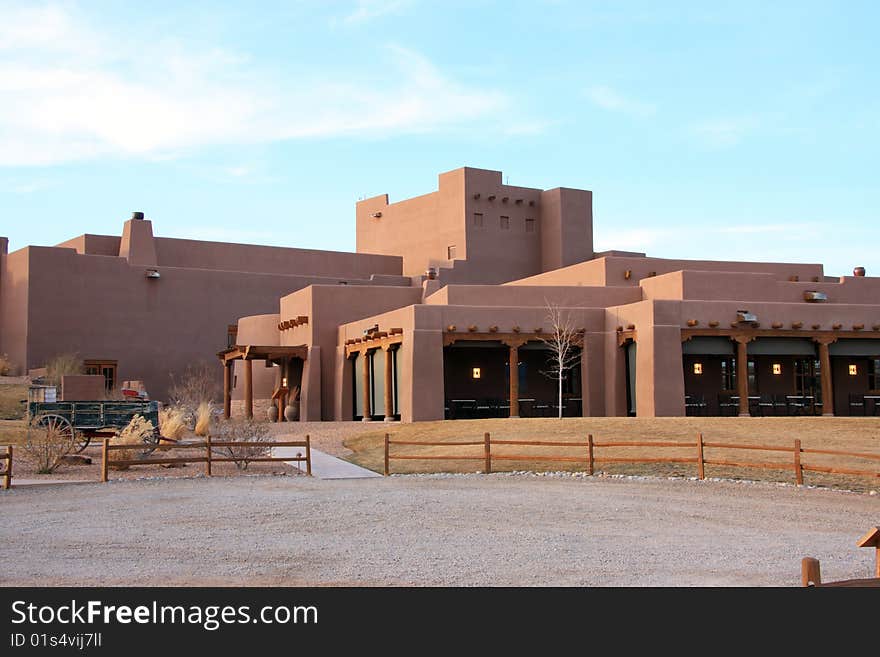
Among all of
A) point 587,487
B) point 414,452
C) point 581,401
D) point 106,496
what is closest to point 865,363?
point 581,401

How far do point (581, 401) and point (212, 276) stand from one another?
2405cm

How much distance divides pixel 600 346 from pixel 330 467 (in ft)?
51.3

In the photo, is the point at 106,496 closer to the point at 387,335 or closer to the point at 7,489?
the point at 7,489

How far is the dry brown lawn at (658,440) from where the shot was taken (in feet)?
64.3

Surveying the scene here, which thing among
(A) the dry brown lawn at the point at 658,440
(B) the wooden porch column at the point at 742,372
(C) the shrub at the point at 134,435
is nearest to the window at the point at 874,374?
(B) the wooden porch column at the point at 742,372

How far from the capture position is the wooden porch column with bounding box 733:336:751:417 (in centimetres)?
3250

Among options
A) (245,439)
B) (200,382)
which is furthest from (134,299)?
(245,439)

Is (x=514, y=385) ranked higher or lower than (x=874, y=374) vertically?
lower

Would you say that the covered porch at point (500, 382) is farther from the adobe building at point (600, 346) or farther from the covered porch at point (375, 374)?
the covered porch at point (375, 374)

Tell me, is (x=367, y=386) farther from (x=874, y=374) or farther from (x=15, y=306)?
(x=15, y=306)

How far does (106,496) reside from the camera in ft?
52.7

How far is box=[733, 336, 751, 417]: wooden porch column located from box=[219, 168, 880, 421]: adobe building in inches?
2.0

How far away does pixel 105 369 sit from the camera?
47.8m
